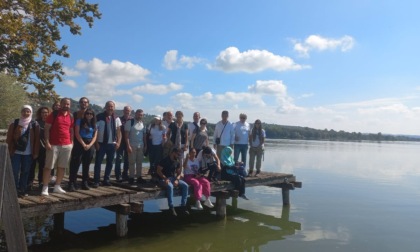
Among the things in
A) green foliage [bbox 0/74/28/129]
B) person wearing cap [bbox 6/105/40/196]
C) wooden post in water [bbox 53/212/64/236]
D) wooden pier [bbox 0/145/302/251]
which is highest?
green foliage [bbox 0/74/28/129]

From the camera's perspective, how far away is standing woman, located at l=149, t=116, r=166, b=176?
9.91 m

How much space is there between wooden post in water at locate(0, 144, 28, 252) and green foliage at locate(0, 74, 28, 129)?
22.1m

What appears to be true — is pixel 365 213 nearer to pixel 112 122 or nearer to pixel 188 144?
pixel 188 144

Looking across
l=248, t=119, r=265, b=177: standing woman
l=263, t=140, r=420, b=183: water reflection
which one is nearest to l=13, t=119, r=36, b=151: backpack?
l=248, t=119, r=265, b=177: standing woman

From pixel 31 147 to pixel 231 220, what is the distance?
6680 mm

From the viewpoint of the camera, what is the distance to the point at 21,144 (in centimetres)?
735

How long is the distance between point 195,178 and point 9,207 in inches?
263

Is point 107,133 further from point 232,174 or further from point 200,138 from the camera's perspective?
point 232,174

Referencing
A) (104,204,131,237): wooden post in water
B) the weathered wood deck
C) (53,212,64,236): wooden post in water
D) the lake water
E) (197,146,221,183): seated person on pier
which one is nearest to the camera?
the weathered wood deck

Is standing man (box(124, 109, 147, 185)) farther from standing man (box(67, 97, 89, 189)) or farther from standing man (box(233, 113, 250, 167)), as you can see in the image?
standing man (box(233, 113, 250, 167))

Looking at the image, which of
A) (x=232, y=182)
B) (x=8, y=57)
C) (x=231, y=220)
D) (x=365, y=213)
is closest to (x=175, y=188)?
(x=232, y=182)

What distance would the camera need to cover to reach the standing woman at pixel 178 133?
10258 mm

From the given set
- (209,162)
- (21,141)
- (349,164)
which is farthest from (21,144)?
(349,164)

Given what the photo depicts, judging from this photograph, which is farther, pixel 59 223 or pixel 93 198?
pixel 59 223
